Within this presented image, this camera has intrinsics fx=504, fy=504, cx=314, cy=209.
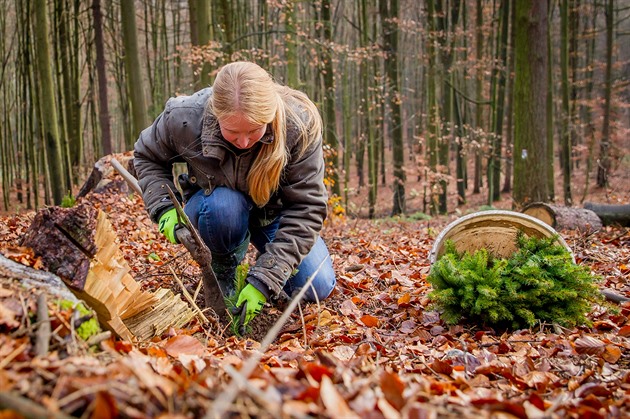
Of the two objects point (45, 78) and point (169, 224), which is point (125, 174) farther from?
point (45, 78)

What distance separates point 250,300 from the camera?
2.52 metres

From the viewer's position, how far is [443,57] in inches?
523

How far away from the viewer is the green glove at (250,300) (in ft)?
8.26

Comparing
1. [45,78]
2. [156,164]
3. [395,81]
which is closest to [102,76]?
[45,78]

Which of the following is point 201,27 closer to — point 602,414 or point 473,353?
point 473,353

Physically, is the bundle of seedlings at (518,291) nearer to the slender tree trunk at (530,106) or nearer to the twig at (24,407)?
the twig at (24,407)

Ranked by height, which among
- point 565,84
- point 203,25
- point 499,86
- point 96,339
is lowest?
point 96,339

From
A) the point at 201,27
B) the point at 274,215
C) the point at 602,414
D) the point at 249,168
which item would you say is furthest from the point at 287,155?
the point at 201,27

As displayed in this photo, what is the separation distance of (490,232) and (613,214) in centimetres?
377

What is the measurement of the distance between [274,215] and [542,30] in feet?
19.4

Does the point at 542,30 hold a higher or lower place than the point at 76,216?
higher

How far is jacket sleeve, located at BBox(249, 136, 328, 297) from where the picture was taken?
2.62 metres

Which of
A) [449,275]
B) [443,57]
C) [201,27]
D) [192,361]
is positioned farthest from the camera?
[443,57]

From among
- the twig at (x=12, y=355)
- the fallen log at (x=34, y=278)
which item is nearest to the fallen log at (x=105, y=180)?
the fallen log at (x=34, y=278)
